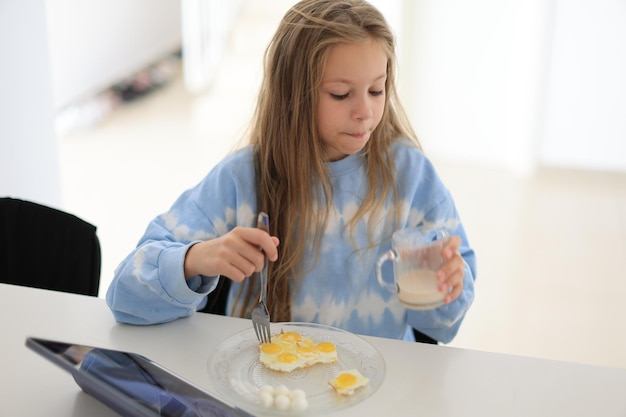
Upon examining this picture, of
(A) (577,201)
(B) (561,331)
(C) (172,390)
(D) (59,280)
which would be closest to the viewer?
(C) (172,390)

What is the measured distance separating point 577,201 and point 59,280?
2789 mm

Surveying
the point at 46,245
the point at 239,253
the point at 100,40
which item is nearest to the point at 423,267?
the point at 239,253

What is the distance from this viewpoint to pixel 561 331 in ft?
8.77

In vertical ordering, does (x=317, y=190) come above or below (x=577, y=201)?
above

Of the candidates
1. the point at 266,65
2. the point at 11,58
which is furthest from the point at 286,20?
the point at 11,58

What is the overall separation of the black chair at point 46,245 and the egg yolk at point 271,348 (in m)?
0.54

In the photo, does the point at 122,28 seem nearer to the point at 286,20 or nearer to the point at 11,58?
the point at 11,58

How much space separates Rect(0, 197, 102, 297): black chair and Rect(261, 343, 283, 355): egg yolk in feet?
1.77

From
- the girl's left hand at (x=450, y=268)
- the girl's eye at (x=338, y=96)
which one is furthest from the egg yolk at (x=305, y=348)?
the girl's eye at (x=338, y=96)

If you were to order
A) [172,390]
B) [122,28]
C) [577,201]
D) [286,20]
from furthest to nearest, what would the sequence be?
[122,28] → [577,201] → [286,20] → [172,390]

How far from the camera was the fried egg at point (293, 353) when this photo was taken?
1.12 metres

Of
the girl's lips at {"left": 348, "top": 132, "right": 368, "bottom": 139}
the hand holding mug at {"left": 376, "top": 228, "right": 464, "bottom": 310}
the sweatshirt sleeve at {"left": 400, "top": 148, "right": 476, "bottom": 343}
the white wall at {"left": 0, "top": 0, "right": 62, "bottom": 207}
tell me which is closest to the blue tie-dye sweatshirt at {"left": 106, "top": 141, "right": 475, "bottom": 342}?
the sweatshirt sleeve at {"left": 400, "top": 148, "right": 476, "bottom": 343}

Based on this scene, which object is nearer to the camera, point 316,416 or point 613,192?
point 316,416

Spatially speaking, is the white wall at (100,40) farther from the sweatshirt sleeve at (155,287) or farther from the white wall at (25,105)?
the sweatshirt sleeve at (155,287)
